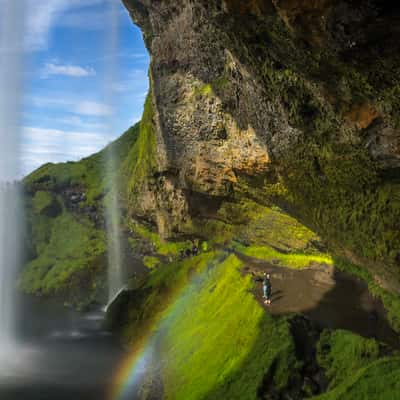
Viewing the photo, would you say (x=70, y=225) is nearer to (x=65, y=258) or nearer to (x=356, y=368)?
(x=65, y=258)

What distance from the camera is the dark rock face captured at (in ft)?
24.8

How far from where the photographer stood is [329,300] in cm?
1692

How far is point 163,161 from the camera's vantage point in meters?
26.5

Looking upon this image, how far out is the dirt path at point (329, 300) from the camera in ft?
46.2

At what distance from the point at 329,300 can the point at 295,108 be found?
30.8ft

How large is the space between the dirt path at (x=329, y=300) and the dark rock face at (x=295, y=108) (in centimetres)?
198

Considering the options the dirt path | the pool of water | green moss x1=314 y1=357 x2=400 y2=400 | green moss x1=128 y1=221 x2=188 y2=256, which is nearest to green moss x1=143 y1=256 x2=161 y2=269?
green moss x1=128 y1=221 x2=188 y2=256

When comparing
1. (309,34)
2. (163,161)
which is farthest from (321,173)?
(163,161)

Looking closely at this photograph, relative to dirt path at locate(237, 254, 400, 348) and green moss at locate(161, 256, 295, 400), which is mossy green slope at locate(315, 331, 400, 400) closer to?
green moss at locate(161, 256, 295, 400)

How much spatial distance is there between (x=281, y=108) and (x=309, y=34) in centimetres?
464

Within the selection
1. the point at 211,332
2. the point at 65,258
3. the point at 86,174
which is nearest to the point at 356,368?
the point at 211,332

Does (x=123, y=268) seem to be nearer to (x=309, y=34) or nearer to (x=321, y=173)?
(x=321, y=173)

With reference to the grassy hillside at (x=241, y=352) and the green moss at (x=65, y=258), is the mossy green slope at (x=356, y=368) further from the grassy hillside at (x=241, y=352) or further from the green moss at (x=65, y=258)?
the green moss at (x=65, y=258)

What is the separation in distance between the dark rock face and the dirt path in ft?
6.50
